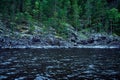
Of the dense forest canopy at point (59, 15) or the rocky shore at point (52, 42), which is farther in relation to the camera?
the dense forest canopy at point (59, 15)

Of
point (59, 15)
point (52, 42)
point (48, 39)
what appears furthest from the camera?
A: point (59, 15)

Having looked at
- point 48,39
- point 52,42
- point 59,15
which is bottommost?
point 52,42

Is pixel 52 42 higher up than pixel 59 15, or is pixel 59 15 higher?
pixel 59 15

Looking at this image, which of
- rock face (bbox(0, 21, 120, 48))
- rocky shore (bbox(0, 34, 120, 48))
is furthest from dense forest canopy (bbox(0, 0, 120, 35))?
rocky shore (bbox(0, 34, 120, 48))

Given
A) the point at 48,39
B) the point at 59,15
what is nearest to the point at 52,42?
the point at 48,39

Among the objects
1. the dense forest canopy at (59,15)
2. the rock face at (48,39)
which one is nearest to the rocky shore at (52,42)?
the rock face at (48,39)

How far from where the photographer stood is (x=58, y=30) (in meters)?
83.7

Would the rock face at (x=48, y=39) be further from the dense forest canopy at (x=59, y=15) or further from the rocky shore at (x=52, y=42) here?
the dense forest canopy at (x=59, y=15)

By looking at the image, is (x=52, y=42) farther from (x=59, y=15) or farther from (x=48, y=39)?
(x=59, y=15)

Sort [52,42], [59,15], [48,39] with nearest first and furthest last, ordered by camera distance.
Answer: [52,42]
[48,39]
[59,15]

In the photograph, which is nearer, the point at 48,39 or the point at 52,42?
the point at 52,42

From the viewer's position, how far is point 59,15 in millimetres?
93125

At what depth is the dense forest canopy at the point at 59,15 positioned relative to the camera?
80.4 meters

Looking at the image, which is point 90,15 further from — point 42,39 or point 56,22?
point 42,39
